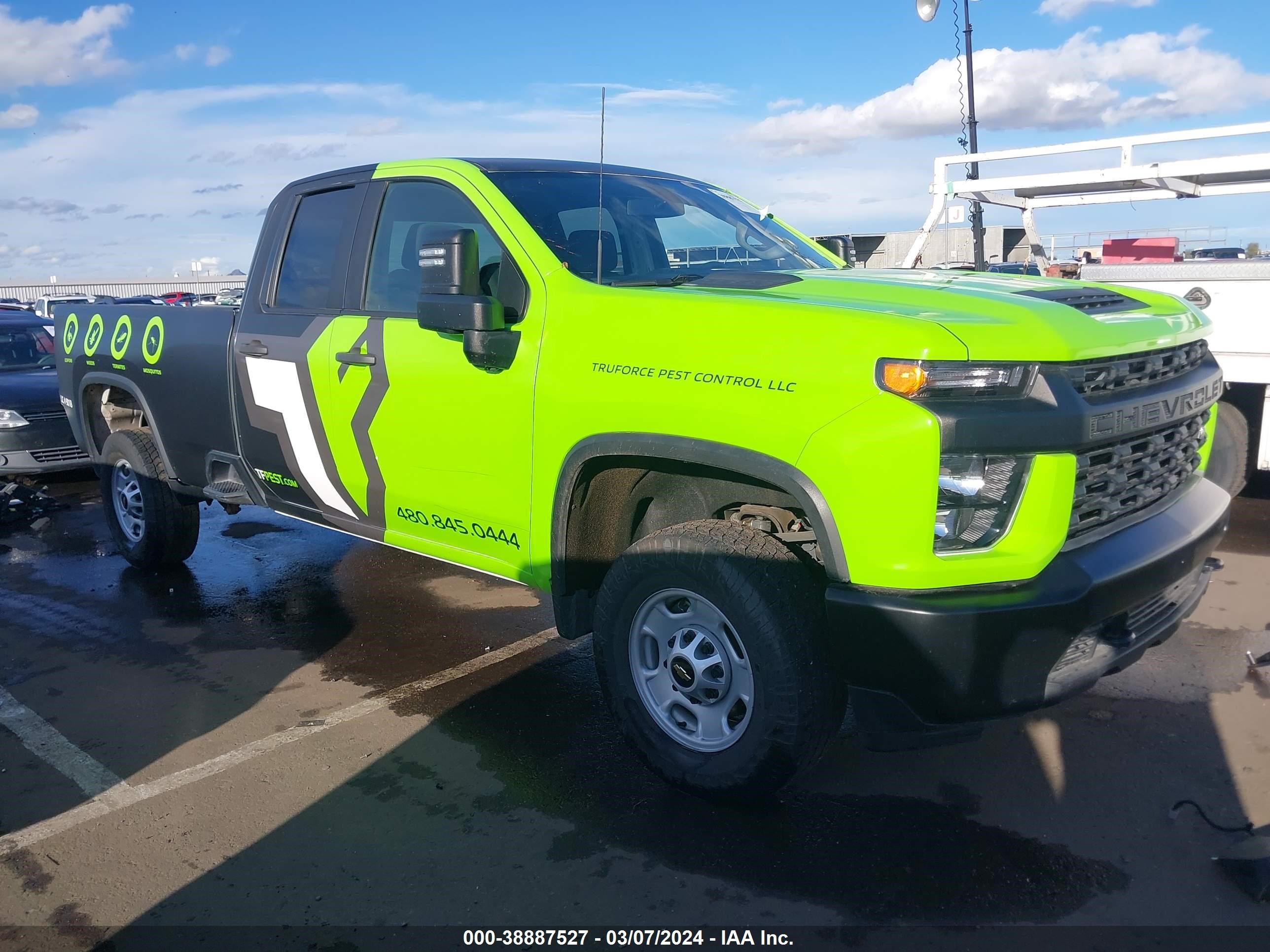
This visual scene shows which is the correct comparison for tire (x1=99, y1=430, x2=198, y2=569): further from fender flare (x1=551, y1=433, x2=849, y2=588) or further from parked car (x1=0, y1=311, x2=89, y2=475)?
fender flare (x1=551, y1=433, x2=849, y2=588)

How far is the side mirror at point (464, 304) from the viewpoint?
3.57m

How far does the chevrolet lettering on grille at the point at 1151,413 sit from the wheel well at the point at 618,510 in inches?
35.5

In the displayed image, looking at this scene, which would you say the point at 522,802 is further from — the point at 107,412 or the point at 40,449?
the point at 40,449

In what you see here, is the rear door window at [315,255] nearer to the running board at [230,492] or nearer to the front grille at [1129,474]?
the running board at [230,492]

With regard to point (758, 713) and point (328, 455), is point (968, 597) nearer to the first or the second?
point (758, 713)

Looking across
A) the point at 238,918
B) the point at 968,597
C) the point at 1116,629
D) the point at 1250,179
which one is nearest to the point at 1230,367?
the point at 1250,179

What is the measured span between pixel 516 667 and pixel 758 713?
1909 mm

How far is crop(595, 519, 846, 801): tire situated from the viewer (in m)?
3.05

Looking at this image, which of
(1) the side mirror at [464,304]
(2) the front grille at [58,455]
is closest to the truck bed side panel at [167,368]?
(1) the side mirror at [464,304]

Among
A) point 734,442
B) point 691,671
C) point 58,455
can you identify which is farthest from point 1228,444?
Answer: point 58,455

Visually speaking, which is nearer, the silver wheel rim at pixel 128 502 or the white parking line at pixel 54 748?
the white parking line at pixel 54 748

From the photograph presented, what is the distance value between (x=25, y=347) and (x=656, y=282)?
29.1 ft

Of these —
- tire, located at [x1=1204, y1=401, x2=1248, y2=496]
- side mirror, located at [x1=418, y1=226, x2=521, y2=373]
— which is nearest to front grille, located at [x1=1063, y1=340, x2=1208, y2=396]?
side mirror, located at [x1=418, y1=226, x2=521, y2=373]

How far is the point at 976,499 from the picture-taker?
2.75m
